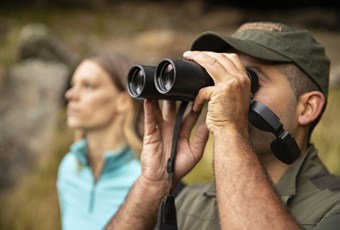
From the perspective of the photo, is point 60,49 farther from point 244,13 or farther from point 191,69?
point 191,69

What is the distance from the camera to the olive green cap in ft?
7.73

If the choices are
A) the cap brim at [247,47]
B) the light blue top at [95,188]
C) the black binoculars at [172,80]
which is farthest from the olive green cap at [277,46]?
the light blue top at [95,188]

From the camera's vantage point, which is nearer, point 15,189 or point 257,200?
point 257,200

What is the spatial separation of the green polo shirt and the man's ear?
13cm

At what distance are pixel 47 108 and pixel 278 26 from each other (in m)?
4.82

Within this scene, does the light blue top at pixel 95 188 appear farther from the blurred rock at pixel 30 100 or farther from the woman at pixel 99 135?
the blurred rock at pixel 30 100

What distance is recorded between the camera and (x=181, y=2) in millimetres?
9305

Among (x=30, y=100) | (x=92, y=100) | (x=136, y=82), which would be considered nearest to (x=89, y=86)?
(x=92, y=100)

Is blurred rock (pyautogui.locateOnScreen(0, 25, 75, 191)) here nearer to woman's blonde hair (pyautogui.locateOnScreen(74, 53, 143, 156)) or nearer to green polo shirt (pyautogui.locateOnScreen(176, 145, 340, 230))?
woman's blonde hair (pyautogui.locateOnScreen(74, 53, 143, 156))

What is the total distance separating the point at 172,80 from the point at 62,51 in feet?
18.4

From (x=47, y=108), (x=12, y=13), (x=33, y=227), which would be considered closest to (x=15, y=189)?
(x=33, y=227)

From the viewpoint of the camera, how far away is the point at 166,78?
2.16 metres

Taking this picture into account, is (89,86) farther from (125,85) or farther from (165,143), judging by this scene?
(165,143)

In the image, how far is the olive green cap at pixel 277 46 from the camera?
7.73ft
